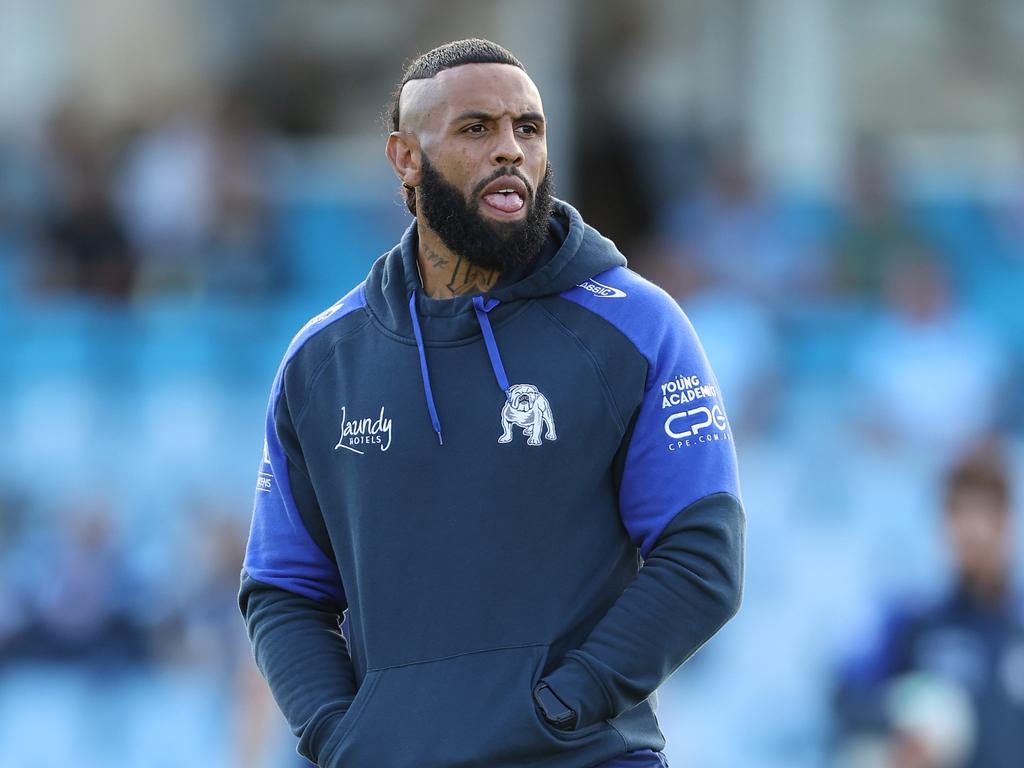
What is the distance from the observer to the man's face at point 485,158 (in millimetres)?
3008

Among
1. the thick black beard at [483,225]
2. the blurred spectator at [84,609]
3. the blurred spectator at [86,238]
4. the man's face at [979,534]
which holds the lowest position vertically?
the blurred spectator at [84,609]

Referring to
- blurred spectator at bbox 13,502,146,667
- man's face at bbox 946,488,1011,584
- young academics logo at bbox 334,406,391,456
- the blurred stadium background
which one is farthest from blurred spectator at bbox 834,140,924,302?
young academics logo at bbox 334,406,391,456

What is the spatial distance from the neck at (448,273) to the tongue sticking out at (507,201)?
5.1 inches

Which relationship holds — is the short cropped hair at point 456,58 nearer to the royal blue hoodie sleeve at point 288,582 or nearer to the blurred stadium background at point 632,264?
the royal blue hoodie sleeve at point 288,582

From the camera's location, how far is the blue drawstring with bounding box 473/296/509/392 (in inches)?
116

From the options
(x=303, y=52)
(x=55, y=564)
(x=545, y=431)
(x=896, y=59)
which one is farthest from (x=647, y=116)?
(x=545, y=431)

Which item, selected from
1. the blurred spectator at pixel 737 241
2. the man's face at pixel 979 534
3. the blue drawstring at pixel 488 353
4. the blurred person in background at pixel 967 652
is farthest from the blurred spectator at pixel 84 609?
the blue drawstring at pixel 488 353

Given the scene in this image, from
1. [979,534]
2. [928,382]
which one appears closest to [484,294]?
[979,534]

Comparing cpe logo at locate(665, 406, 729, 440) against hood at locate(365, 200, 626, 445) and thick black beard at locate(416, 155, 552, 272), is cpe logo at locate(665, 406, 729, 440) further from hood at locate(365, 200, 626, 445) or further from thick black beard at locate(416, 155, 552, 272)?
thick black beard at locate(416, 155, 552, 272)

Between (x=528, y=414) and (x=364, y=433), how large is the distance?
11.8 inches

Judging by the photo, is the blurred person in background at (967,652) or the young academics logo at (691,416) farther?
the blurred person in background at (967,652)

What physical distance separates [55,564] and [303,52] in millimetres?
5123

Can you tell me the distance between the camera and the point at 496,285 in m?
3.10

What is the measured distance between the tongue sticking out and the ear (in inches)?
6.6
